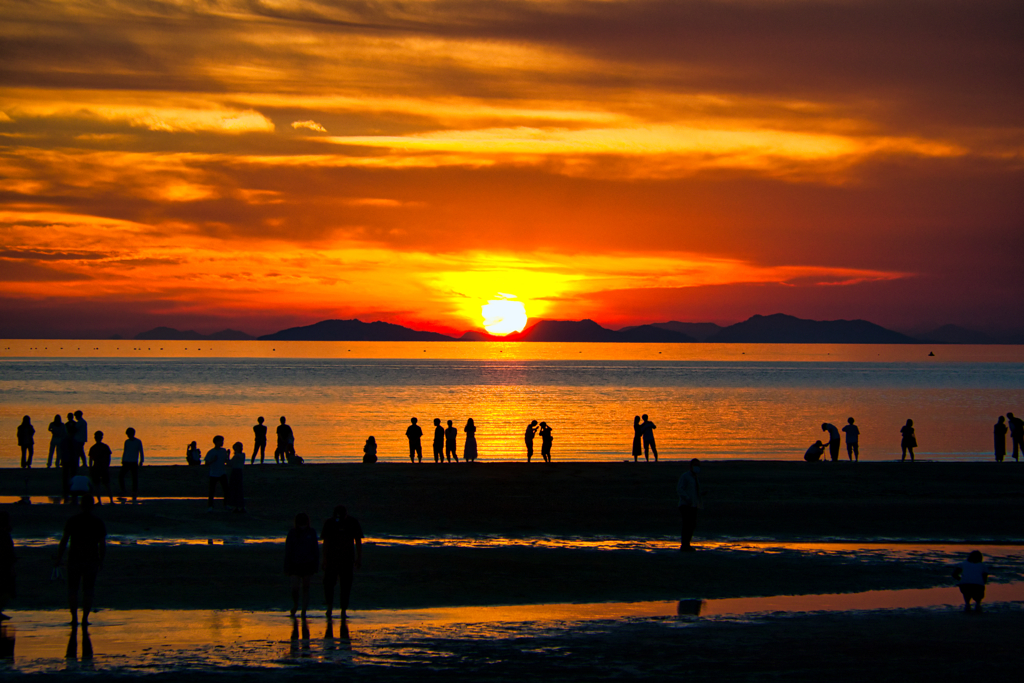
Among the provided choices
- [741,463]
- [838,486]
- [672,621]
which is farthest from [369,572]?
[741,463]

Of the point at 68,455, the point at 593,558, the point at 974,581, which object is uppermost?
the point at 68,455

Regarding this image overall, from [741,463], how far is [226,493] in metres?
20.4

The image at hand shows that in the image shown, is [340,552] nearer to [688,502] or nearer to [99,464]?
[688,502]

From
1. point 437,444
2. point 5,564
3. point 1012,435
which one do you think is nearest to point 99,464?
point 5,564

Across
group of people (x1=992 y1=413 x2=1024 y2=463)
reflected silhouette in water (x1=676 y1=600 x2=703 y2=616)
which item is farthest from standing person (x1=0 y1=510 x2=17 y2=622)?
group of people (x1=992 y1=413 x2=1024 y2=463)

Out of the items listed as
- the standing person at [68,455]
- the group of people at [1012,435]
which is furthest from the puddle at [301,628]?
the group of people at [1012,435]

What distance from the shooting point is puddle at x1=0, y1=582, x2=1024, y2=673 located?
36.0 feet

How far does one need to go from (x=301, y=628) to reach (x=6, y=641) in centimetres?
374

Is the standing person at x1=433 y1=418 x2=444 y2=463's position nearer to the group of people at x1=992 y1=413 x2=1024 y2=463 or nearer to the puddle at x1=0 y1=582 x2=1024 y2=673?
the puddle at x1=0 y1=582 x2=1024 y2=673

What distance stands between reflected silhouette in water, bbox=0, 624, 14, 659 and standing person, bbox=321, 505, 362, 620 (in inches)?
158

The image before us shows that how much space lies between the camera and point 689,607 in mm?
14289

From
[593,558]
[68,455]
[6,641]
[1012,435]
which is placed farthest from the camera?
[1012,435]

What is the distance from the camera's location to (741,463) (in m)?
35.1

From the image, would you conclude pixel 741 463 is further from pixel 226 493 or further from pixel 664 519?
pixel 226 493
